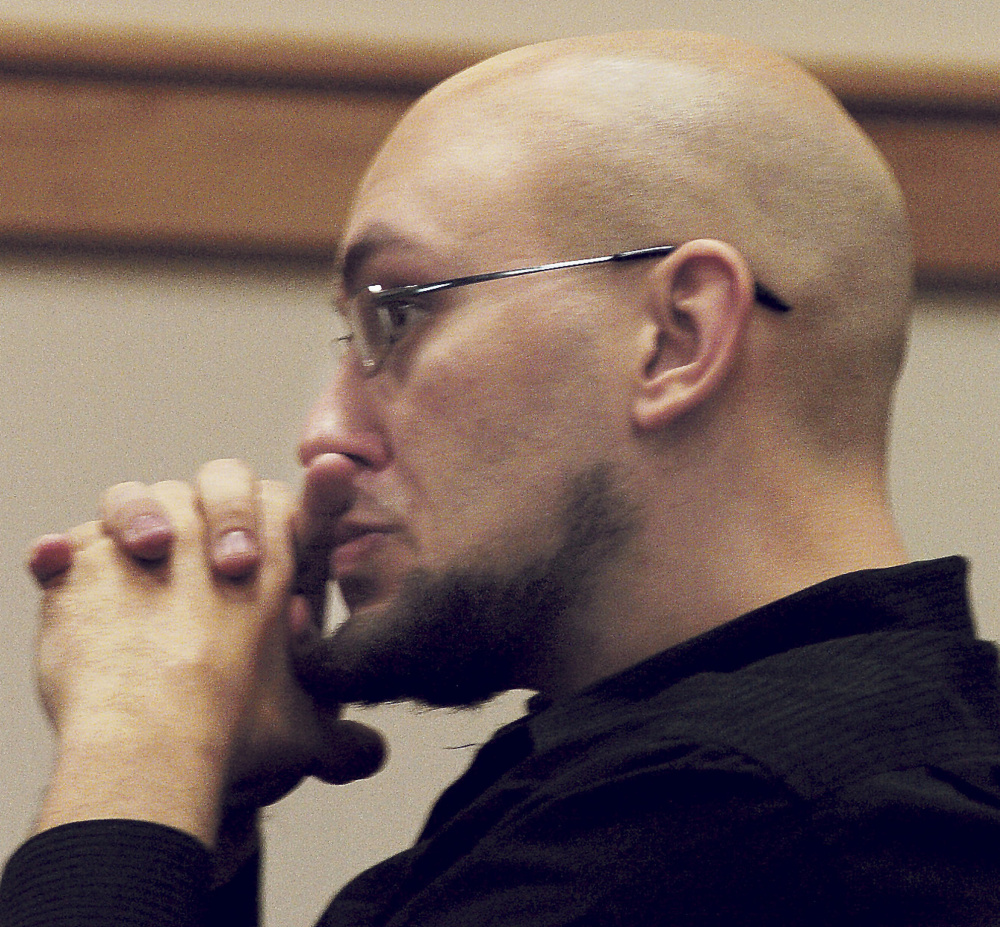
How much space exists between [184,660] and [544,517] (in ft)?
0.78

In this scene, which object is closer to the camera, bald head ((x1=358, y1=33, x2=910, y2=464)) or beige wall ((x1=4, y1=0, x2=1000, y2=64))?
bald head ((x1=358, y1=33, x2=910, y2=464))

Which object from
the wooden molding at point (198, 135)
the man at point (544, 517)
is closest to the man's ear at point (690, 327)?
the man at point (544, 517)

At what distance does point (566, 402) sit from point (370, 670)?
0.21 metres

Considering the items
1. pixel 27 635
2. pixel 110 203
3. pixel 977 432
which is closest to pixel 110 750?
pixel 27 635

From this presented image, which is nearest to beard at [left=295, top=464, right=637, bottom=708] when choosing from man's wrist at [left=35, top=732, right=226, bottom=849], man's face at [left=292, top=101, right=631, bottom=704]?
man's face at [left=292, top=101, right=631, bottom=704]

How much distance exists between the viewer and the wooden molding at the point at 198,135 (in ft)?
4.25

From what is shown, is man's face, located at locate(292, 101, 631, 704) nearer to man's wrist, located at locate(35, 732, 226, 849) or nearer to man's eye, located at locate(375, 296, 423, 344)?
man's eye, located at locate(375, 296, 423, 344)

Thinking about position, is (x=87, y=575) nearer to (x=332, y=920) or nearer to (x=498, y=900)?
(x=332, y=920)

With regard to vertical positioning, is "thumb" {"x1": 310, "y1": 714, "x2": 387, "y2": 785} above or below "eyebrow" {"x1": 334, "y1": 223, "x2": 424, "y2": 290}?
below

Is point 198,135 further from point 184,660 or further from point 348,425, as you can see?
point 184,660

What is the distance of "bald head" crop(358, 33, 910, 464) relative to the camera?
802 mm

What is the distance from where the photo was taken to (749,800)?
590 mm

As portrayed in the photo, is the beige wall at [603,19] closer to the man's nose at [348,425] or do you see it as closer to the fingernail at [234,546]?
the man's nose at [348,425]

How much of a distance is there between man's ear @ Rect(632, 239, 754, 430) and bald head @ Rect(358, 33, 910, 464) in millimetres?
21
